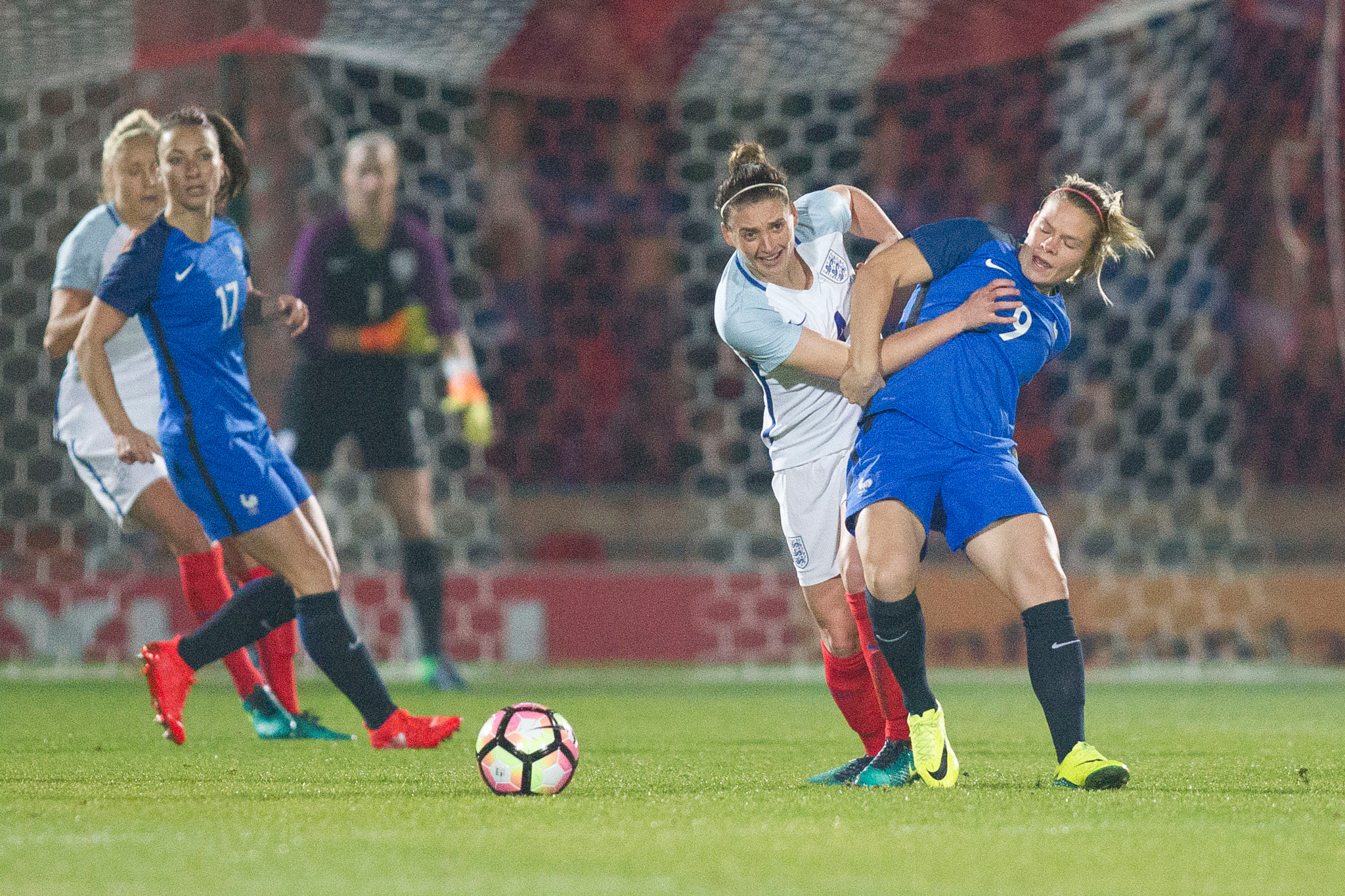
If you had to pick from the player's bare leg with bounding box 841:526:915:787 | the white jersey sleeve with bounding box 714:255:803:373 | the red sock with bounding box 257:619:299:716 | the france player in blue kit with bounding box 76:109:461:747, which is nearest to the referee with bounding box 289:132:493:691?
the red sock with bounding box 257:619:299:716

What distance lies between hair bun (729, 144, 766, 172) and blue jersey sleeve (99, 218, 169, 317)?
5.12ft

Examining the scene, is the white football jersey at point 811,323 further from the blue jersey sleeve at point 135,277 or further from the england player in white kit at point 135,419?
the england player in white kit at point 135,419

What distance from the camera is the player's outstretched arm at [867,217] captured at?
171 inches

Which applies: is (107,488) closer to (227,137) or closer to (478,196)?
(227,137)

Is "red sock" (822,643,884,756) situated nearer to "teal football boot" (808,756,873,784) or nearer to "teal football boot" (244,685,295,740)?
"teal football boot" (808,756,873,784)

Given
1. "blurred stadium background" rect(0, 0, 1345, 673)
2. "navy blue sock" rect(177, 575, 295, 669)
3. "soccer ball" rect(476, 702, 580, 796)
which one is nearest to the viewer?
"soccer ball" rect(476, 702, 580, 796)

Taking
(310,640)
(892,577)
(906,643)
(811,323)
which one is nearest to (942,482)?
(892,577)

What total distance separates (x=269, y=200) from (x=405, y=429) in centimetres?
164

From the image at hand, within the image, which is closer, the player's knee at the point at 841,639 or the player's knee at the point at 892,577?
the player's knee at the point at 892,577

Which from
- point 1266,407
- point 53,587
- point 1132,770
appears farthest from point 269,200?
point 1266,407

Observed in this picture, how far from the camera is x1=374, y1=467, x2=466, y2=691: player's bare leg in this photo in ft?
23.1

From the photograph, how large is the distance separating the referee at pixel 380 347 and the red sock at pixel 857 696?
308 cm

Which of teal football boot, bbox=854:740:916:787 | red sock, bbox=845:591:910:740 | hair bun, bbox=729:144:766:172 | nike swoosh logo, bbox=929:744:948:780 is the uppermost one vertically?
hair bun, bbox=729:144:766:172

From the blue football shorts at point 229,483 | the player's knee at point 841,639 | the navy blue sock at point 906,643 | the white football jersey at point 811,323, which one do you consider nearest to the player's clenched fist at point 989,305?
the white football jersey at point 811,323
